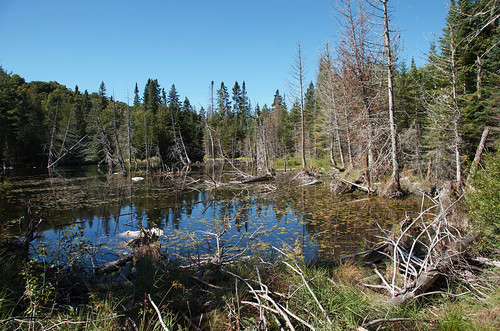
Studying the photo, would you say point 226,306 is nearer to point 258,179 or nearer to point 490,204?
point 490,204

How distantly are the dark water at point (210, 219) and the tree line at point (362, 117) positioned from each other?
12.3ft

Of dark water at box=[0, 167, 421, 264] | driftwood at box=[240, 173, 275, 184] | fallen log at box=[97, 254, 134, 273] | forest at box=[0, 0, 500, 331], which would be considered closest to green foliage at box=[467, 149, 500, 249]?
forest at box=[0, 0, 500, 331]

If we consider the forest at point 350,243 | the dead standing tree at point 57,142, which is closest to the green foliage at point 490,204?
the forest at point 350,243

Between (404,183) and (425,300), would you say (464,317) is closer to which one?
(425,300)

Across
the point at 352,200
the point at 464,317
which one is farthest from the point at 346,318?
the point at 352,200

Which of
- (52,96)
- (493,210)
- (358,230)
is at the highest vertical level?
(52,96)

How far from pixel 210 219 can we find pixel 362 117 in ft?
32.7

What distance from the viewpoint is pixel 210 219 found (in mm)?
10172

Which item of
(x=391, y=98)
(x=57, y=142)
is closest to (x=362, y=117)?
(x=391, y=98)

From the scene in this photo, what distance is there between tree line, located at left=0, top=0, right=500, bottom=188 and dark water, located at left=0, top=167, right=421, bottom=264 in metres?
3.76

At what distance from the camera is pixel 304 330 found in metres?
2.70

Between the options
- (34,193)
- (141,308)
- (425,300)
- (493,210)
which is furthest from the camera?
(34,193)

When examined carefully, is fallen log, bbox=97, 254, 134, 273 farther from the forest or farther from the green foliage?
the green foliage

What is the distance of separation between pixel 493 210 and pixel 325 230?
4492mm
